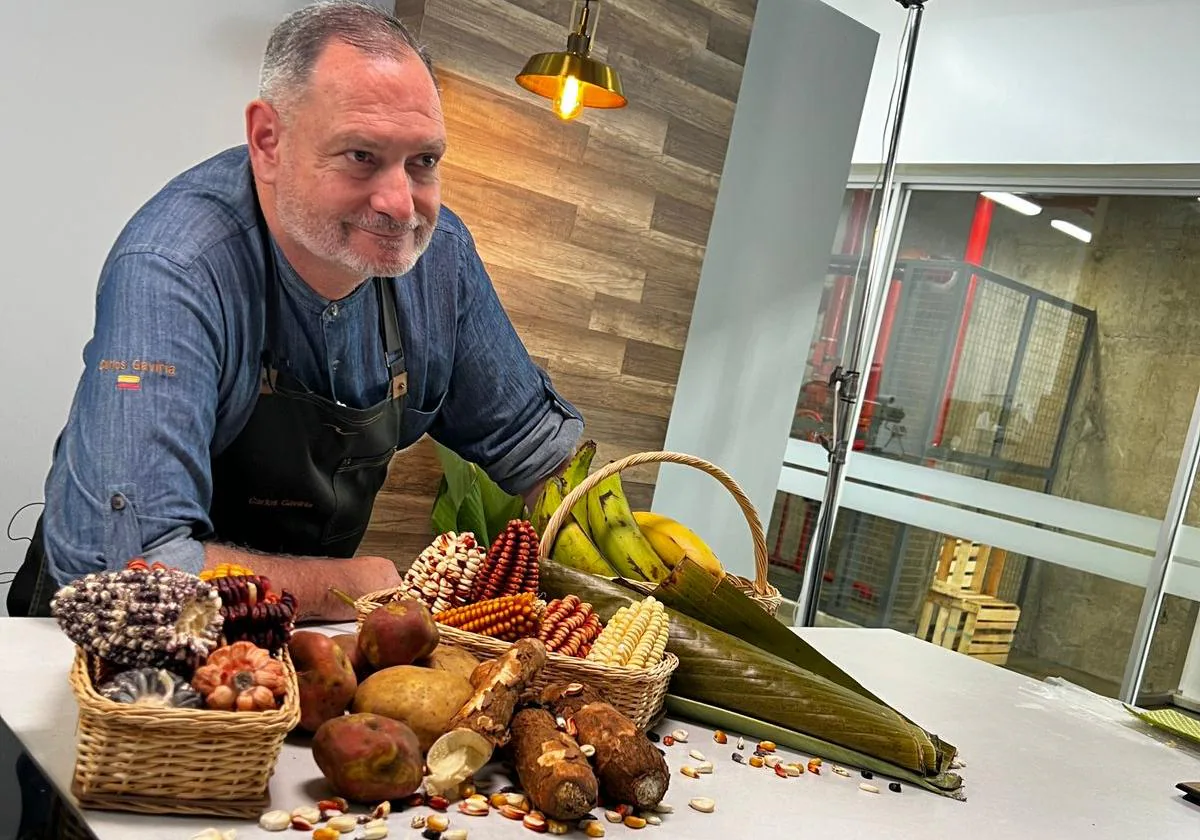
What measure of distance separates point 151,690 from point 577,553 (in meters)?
0.88

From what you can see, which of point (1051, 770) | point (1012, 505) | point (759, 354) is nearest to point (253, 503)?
point (1051, 770)

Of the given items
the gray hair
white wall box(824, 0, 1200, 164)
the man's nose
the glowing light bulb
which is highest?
white wall box(824, 0, 1200, 164)

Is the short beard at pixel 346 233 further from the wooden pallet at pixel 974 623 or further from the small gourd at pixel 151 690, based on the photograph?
the wooden pallet at pixel 974 623

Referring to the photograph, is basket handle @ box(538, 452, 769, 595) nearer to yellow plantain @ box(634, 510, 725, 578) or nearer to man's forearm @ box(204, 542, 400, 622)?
yellow plantain @ box(634, 510, 725, 578)

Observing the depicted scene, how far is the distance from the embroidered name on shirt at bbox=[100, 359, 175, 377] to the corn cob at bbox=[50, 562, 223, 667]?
608mm

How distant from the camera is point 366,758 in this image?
95 cm

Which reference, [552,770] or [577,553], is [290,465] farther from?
[552,770]

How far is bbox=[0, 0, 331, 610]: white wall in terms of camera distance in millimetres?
2535

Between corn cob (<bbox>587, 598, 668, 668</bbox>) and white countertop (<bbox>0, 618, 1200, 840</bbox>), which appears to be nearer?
white countertop (<bbox>0, 618, 1200, 840</bbox>)

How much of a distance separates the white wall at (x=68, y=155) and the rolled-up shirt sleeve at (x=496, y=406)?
112 cm

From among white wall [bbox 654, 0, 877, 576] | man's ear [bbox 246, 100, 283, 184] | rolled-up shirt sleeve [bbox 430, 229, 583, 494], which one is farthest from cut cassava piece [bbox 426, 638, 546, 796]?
white wall [bbox 654, 0, 877, 576]

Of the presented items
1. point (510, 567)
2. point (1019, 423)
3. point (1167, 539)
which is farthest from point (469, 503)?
point (1019, 423)

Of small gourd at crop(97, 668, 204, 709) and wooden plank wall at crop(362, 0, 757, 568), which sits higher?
wooden plank wall at crop(362, 0, 757, 568)

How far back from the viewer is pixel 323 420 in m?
1.71
